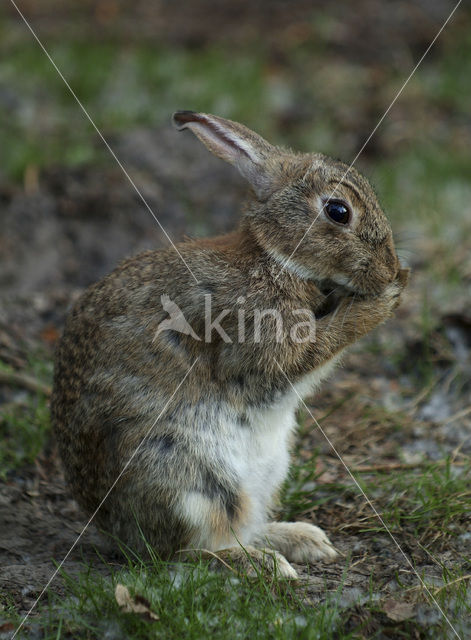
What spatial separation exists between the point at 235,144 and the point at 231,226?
362 centimetres

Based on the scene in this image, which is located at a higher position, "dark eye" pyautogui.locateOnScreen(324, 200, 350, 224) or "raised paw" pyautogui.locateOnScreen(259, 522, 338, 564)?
"dark eye" pyautogui.locateOnScreen(324, 200, 350, 224)

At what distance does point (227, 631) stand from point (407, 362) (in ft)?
10.3

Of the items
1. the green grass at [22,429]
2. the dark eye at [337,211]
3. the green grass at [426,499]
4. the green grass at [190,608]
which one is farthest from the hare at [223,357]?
the green grass at [22,429]

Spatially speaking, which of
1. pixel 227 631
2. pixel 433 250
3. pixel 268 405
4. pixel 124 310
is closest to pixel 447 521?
pixel 268 405

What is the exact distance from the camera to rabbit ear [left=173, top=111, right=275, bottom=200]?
4.09 m

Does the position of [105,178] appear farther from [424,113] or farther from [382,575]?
[382,575]

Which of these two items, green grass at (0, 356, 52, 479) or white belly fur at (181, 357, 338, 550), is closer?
white belly fur at (181, 357, 338, 550)

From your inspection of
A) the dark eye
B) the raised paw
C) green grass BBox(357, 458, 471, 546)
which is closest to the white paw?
the raised paw

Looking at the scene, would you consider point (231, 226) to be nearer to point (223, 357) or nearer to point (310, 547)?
point (223, 357)

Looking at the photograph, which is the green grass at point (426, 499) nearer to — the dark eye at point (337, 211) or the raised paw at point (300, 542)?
the raised paw at point (300, 542)

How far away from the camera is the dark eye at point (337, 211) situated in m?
4.06

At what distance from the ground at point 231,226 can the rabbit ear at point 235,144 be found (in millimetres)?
1212

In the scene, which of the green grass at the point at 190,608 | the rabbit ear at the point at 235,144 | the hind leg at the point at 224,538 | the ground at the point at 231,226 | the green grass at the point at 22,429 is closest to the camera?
the green grass at the point at 190,608

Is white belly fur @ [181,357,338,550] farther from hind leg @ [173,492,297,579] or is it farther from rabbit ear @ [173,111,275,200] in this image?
rabbit ear @ [173,111,275,200]
